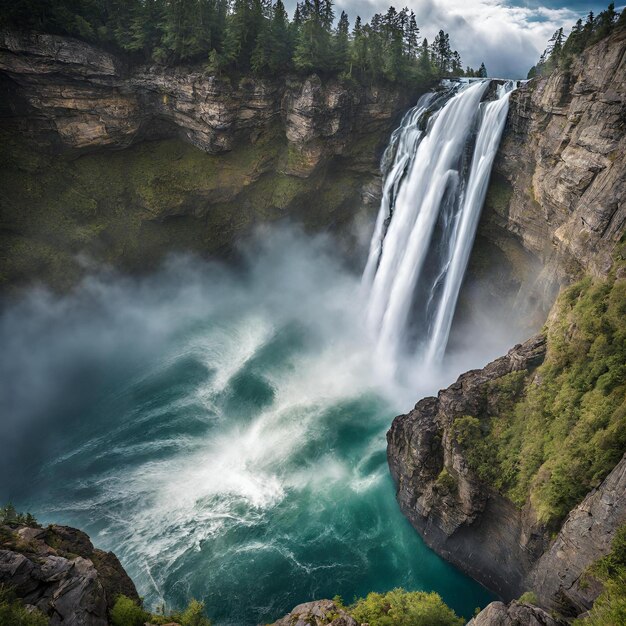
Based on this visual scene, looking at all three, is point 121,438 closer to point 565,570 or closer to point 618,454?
point 565,570

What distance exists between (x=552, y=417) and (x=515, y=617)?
8.07 m

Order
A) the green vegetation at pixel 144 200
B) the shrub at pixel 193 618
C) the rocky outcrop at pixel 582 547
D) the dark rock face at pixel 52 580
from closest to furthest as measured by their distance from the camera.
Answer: the dark rock face at pixel 52 580 < the rocky outcrop at pixel 582 547 < the shrub at pixel 193 618 < the green vegetation at pixel 144 200

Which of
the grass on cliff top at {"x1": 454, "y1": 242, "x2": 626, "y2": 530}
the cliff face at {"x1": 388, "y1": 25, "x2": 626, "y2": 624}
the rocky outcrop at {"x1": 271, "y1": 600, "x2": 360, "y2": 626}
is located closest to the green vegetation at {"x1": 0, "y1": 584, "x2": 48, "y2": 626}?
the rocky outcrop at {"x1": 271, "y1": 600, "x2": 360, "y2": 626}

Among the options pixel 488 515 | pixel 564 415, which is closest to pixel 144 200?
pixel 488 515

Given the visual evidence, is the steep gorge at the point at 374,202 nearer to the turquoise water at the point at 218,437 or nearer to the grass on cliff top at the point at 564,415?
the grass on cliff top at the point at 564,415

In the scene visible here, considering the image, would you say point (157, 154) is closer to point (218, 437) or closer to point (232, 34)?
point (232, 34)

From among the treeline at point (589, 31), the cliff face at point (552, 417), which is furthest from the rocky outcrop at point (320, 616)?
the treeline at point (589, 31)

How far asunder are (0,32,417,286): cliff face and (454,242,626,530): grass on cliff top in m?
25.1

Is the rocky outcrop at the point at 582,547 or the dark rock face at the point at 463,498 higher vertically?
the rocky outcrop at the point at 582,547

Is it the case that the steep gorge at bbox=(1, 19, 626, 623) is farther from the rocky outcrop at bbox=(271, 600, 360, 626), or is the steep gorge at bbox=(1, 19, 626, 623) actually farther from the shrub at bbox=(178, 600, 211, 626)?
the shrub at bbox=(178, 600, 211, 626)

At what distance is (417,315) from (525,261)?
886 cm

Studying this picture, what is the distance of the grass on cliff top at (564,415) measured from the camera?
1492 cm

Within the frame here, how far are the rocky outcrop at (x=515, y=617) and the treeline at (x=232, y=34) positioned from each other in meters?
37.3

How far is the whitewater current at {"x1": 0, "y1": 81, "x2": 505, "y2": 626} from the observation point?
2094 centimetres
